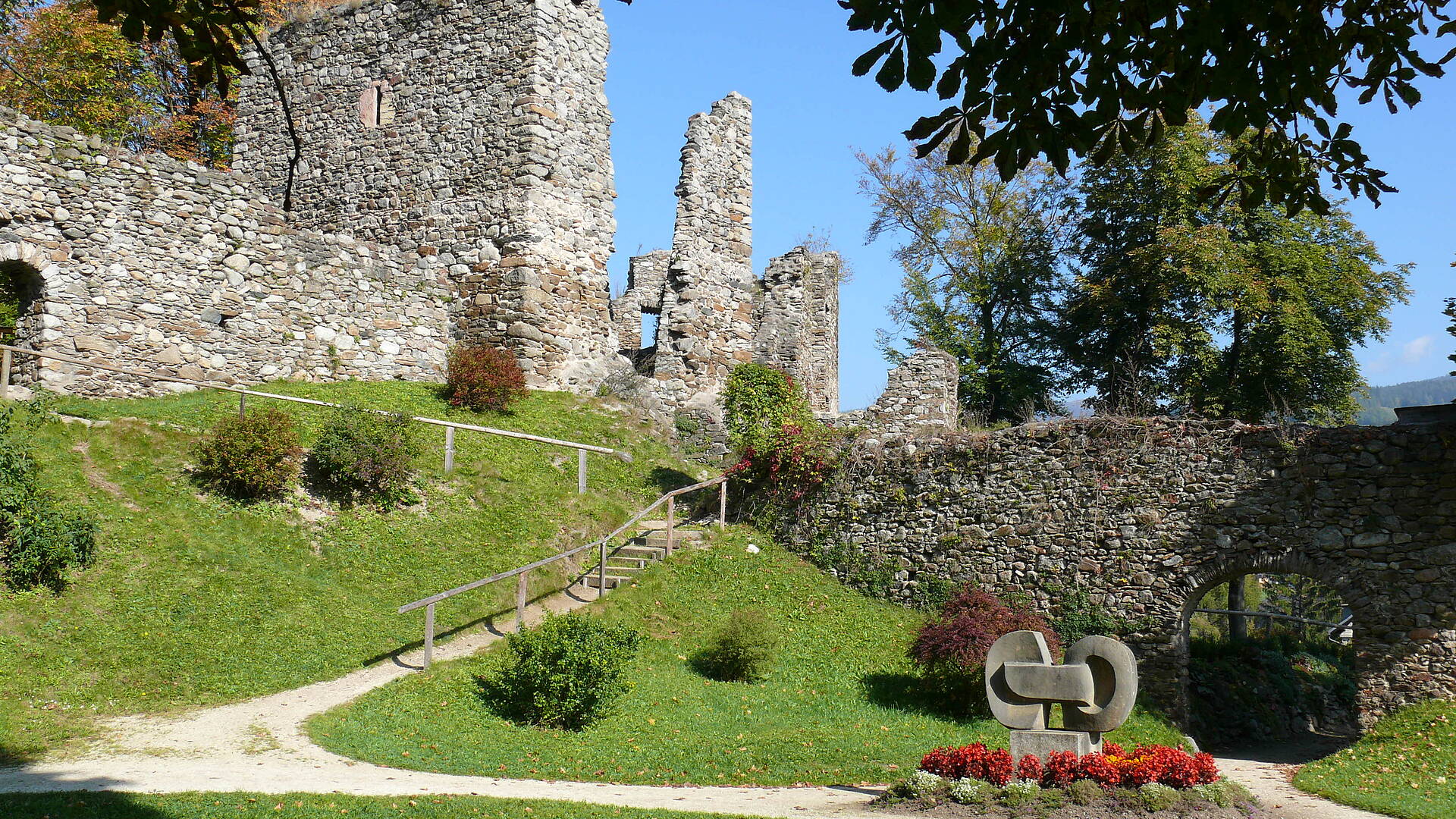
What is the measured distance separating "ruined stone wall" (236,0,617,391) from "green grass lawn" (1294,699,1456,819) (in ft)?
45.3

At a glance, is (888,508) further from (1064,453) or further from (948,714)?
(948,714)

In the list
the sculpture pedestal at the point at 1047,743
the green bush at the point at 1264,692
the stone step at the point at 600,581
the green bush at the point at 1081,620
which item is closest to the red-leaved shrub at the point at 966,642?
the green bush at the point at 1081,620

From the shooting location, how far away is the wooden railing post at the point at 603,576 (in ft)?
47.8

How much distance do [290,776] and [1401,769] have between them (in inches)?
452

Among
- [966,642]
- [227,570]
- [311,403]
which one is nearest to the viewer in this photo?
[227,570]

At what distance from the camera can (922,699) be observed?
13.1m

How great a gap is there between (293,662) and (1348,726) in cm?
1739

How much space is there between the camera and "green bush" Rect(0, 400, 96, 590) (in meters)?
10.6

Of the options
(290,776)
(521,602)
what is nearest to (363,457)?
(521,602)

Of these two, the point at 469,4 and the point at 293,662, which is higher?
the point at 469,4

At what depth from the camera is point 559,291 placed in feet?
65.8

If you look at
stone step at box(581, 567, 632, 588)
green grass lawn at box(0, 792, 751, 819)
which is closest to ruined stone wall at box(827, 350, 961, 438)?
stone step at box(581, 567, 632, 588)

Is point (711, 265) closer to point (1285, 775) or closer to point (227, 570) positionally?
point (227, 570)

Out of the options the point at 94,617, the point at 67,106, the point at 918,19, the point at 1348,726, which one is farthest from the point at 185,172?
the point at 1348,726
